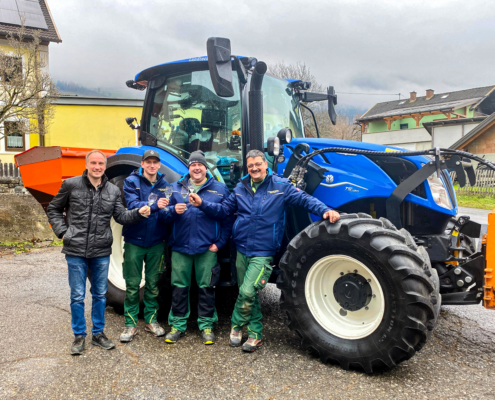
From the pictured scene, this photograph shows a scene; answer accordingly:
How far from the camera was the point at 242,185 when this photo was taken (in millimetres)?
3820

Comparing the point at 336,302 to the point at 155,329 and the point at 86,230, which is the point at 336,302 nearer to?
the point at 155,329

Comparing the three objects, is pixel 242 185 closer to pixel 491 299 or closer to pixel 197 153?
pixel 197 153

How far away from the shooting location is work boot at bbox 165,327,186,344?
3.78 m

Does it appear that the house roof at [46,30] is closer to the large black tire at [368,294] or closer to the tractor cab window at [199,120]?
the tractor cab window at [199,120]

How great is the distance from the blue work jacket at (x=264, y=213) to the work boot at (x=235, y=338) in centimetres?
70

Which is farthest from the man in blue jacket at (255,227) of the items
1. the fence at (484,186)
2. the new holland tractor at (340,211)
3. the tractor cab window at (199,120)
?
the fence at (484,186)

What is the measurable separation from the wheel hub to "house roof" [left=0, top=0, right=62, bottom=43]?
69.2ft

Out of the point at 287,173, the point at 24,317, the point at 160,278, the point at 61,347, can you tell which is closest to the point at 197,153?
the point at 287,173

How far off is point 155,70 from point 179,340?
274 cm

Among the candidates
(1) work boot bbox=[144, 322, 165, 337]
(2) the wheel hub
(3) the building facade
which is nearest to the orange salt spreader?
(1) work boot bbox=[144, 322, 165, 337]

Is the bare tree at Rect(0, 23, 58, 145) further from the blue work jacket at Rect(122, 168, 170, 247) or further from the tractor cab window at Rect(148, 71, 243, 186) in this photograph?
the blue work jacket at Rect(122, 168, 170, 247)

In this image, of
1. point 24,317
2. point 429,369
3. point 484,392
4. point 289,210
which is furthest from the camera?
point 24,317

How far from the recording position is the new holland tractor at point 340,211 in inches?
121

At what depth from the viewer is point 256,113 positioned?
13.2 feet
